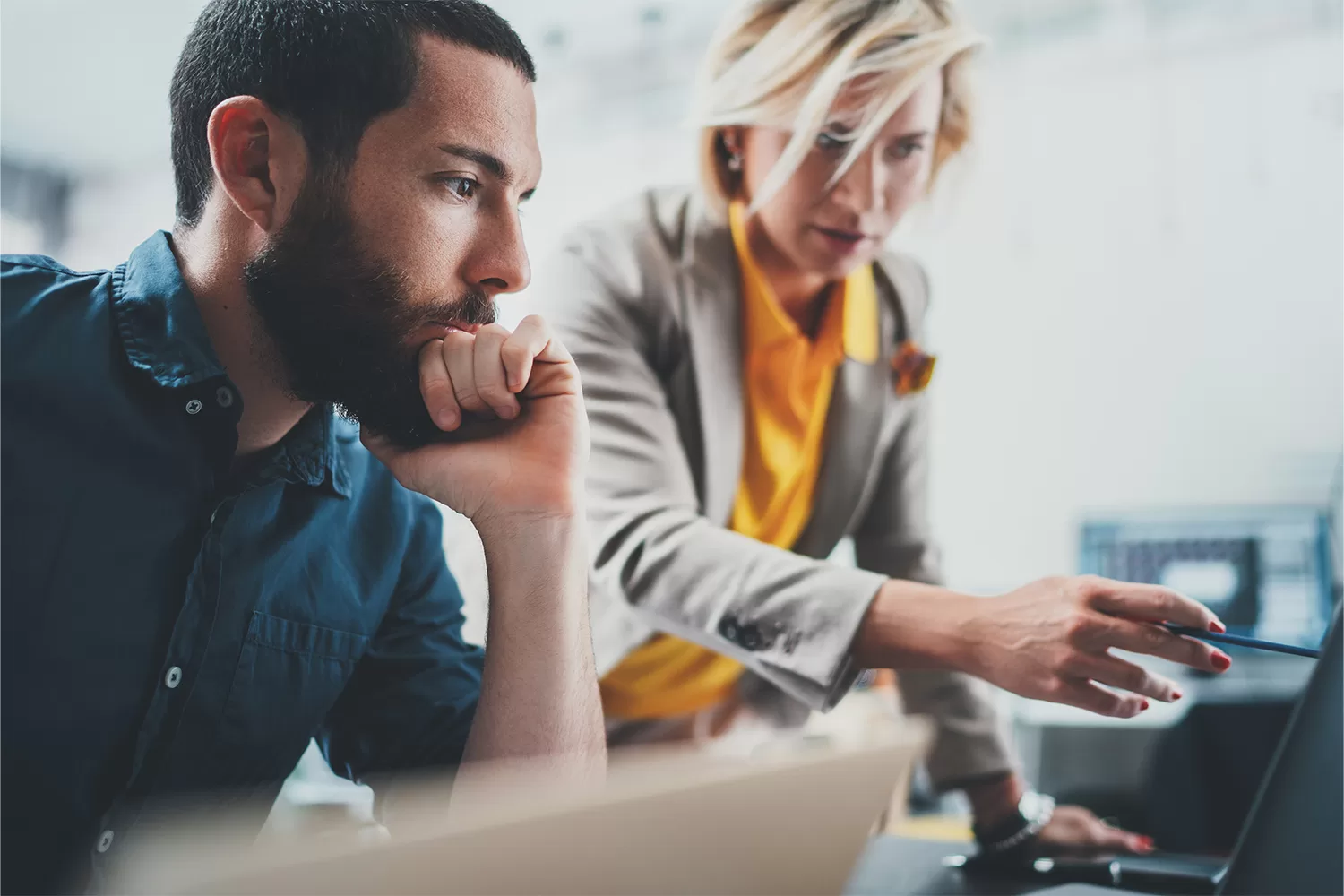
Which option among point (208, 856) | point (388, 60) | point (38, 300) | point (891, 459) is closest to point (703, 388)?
point (891, 459)

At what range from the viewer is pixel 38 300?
75cm

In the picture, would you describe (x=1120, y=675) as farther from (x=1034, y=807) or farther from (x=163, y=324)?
(x=163, y=324)

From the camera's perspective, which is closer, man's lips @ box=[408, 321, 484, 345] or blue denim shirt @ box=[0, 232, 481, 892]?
blue denim shirt @ box=[0, 232, 481, 892]

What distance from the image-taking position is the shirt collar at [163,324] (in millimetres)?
772

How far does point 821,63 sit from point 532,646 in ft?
2.33

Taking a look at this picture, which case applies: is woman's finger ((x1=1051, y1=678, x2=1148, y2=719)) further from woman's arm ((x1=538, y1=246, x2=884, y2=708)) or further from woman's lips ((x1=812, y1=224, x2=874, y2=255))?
woman's lips ((x1=812, y1=224, x2=874, y2=255))

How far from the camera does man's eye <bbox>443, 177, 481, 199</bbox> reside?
865 mm

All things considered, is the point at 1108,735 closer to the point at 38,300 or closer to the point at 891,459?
the point at 891,459

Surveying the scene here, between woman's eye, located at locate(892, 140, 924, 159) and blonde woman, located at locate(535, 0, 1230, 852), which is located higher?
woman's eye, located at locate(892, 140, 924, 159)

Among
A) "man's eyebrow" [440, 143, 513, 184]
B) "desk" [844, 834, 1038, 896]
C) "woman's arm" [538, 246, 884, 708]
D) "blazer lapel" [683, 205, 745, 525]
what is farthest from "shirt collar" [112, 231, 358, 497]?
"desk" [844, 834, 1038, 896]

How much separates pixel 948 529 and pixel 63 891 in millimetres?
2897

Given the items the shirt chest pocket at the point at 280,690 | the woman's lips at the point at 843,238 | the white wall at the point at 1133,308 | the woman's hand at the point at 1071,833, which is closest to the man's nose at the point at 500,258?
the shirt chest pocket at the point at 280,690

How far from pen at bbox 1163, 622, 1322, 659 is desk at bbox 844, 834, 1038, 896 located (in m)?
0.24

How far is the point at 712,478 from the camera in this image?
3.88ft
